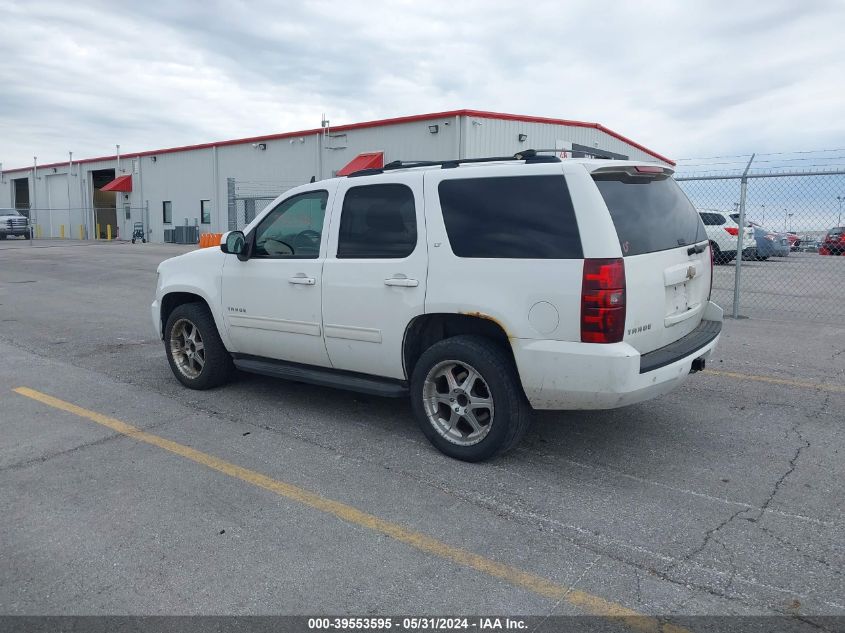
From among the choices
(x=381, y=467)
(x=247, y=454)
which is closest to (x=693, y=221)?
(x=381, y=467)

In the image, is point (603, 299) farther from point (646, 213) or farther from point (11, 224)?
point (11, 224)

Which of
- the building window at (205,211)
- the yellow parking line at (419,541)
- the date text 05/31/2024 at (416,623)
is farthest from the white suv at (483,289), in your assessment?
the building window at (205,211)

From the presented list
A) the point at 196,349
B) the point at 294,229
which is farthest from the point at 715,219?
the point at 196,349

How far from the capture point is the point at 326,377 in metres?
5.33

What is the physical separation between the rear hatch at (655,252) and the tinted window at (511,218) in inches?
11.5

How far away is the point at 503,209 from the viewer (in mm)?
4383

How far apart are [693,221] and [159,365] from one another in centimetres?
551

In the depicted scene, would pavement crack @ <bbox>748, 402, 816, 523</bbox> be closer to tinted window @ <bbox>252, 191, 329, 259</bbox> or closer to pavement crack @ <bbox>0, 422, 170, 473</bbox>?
tinted window @ <bbox>252, 191, 329, 259</bbox>

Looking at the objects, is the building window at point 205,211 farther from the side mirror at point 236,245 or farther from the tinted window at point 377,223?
the tinted window at point 377,223

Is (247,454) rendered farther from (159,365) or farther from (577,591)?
(159,365)

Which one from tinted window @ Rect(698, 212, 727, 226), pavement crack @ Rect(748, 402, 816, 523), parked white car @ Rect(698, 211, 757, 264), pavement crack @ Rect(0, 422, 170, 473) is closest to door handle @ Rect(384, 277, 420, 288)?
pavement crack @ Rect(0, 422, 170, 473)

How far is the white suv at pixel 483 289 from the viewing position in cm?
405

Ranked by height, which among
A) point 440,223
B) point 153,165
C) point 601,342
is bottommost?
point 601,342

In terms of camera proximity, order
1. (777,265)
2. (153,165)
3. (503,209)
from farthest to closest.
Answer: (153,165) → (777,265) → (503,209)
